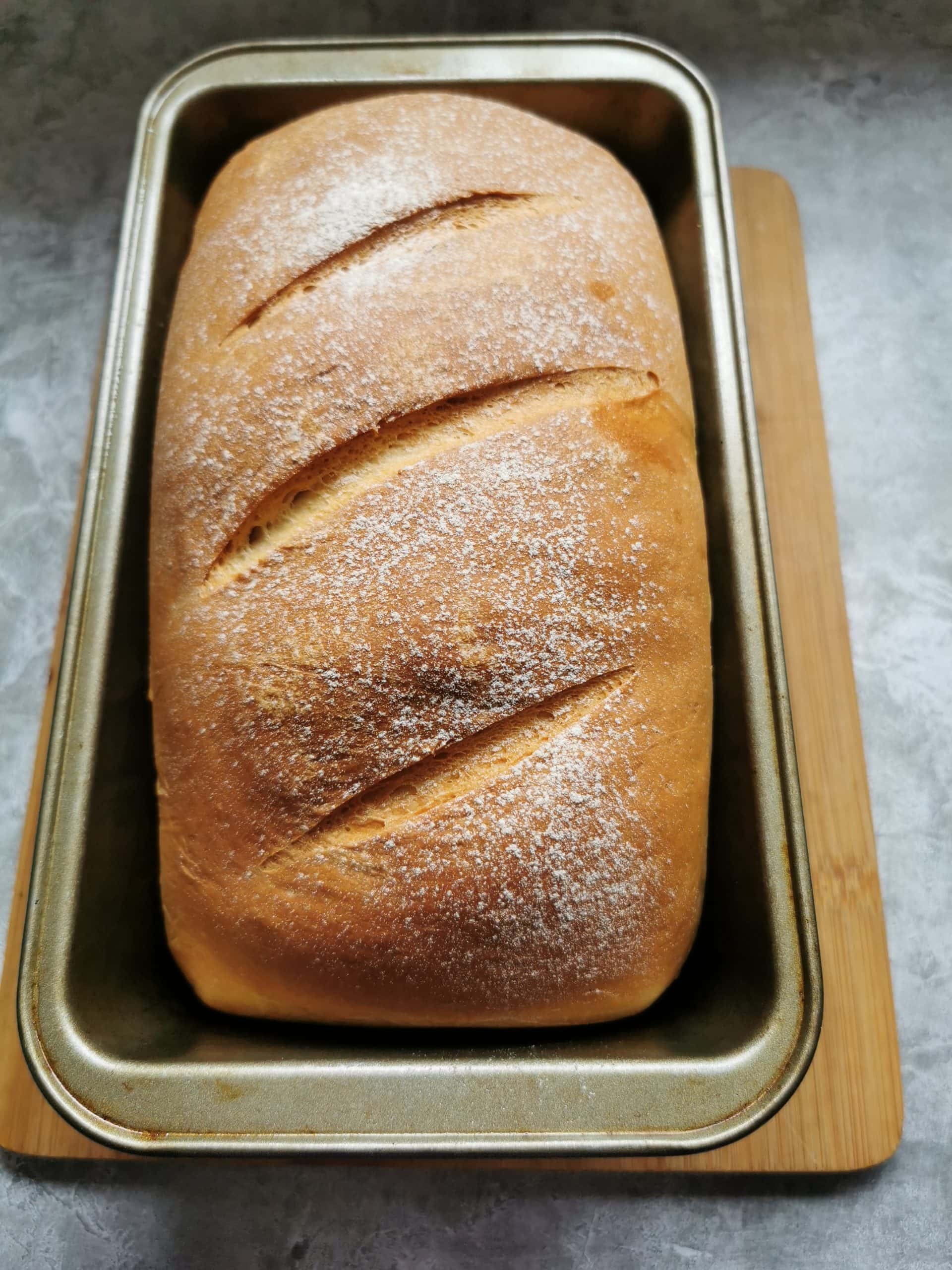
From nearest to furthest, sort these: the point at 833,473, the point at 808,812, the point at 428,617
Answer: the point at 428,617 < the point at 808,812 < the point at 833,473

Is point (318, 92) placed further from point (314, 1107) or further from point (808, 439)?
point (314, 1107)

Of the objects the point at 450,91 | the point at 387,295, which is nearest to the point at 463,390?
the point at 387,295

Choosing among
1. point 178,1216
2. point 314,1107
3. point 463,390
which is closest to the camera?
point 314,1107

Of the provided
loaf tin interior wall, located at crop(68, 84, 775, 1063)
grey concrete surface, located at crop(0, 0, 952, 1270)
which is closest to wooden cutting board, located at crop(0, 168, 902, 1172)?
grey concrete surface, located at crop(0, 0, 952, 1270)

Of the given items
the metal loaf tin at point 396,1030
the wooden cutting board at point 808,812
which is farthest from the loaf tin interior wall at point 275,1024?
the wooden cutting board at point 808,812

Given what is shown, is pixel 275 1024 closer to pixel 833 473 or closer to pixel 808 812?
pixel 808 812

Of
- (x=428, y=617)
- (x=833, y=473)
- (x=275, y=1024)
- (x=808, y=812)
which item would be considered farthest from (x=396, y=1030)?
(x=833, y=473)

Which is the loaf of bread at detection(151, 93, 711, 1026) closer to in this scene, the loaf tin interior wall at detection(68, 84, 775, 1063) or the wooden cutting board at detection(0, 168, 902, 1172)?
the loaf tin interior wall at detection(68, 84, 775, 1063)
